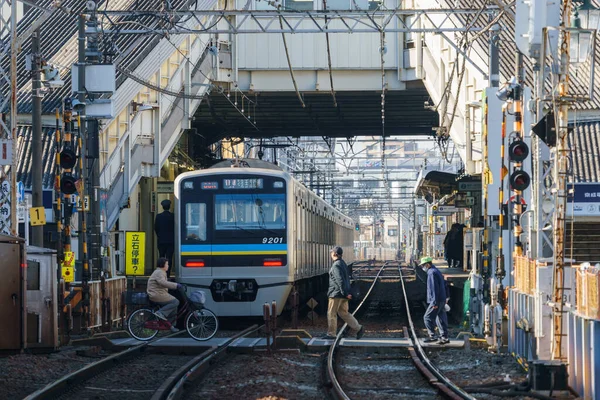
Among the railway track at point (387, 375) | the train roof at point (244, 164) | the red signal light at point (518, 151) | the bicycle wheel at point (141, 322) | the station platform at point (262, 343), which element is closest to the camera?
the railway track at point (387, 375)

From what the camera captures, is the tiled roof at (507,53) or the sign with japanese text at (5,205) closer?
the sign with japanese text at (5,205)

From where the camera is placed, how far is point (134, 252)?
883 inches

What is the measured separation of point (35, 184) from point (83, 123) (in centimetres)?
334

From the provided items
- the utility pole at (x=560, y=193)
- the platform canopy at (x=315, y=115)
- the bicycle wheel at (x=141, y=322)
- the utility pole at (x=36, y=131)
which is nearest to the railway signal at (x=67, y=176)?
the bicycle wheel at (x=141, y=322)

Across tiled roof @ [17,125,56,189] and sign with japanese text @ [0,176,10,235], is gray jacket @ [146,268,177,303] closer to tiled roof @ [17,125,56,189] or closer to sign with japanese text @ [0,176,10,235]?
sign with japanese text @ [0,176,10,235]

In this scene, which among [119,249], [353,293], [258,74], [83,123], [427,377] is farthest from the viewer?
[258,74]

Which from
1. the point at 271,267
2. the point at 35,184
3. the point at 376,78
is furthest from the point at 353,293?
the point at 376,78

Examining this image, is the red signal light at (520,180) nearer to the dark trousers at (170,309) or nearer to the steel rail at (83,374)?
the dark trousers at (170,309)

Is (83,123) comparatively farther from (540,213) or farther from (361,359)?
(540,213)

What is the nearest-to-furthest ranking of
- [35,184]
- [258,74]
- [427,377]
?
[427,377], [35,184], [258,74]

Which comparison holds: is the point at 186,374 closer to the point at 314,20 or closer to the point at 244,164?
the point at 244,164

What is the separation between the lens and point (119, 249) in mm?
29203

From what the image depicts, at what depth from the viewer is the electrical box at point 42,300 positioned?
49.8ft

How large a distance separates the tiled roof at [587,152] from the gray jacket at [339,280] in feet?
42.4
